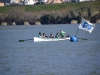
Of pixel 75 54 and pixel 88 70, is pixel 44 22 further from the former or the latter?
pixel 88 70

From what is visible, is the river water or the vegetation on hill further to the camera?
the vegetation on hill

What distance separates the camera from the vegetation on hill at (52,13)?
400ft

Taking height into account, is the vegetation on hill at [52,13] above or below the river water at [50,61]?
below

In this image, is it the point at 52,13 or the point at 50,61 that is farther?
the point at 52,13

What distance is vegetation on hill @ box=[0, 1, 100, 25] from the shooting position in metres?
122

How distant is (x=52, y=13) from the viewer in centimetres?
12812

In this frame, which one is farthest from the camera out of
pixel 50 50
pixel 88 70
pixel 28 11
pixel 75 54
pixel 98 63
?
pixel 28 11

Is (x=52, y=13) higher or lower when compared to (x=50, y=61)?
lower

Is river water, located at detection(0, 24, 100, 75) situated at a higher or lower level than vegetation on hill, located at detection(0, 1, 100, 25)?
higher

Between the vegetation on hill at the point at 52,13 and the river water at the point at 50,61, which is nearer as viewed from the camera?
the river water at the point at 50,61

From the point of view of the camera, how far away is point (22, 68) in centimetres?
3509

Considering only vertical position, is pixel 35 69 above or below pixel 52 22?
above

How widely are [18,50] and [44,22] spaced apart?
77.1m

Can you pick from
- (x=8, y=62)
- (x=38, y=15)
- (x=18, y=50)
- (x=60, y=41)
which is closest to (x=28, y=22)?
(x=38, y=15)
